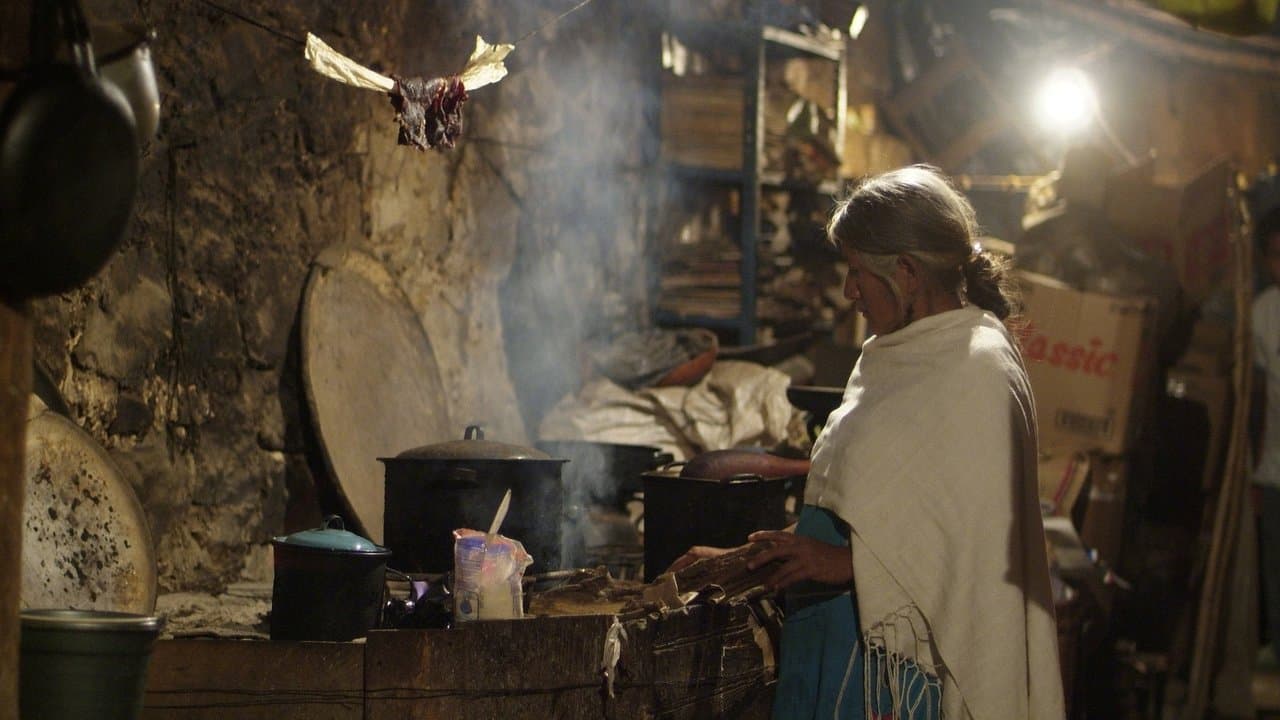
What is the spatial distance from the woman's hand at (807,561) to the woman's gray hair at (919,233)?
69cm

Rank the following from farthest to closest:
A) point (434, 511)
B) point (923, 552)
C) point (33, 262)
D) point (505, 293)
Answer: point (505, 293)
point (434, 511)
point (923, 552)
point (33, 262)

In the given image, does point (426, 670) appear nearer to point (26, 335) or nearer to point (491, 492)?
point (491, 492)

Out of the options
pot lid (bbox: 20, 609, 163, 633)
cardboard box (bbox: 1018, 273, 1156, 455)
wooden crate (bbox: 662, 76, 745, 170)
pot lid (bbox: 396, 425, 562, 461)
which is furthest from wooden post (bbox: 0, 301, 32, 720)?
wooden crate (bbox: 662, 76, 745, 170)

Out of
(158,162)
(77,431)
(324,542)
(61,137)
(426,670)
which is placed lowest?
(426,670)

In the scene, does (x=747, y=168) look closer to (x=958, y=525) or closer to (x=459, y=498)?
(x=459, y=498)

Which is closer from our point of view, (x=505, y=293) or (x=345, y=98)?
(x=345, y=98)

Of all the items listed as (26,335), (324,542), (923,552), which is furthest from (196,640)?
(923,552)

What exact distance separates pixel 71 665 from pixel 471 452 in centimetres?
168

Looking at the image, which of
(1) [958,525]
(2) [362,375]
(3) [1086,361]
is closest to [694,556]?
(1) [958,525]

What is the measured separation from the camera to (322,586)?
3.58 m

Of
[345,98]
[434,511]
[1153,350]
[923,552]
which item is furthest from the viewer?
[1153,350]

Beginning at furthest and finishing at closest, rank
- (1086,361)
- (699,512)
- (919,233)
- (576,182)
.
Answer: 1. (576,182)
2. (1086,361)
3. (699,512)
4. (919,233)

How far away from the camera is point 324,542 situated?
356 centimetres

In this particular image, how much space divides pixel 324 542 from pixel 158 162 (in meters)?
1.57
